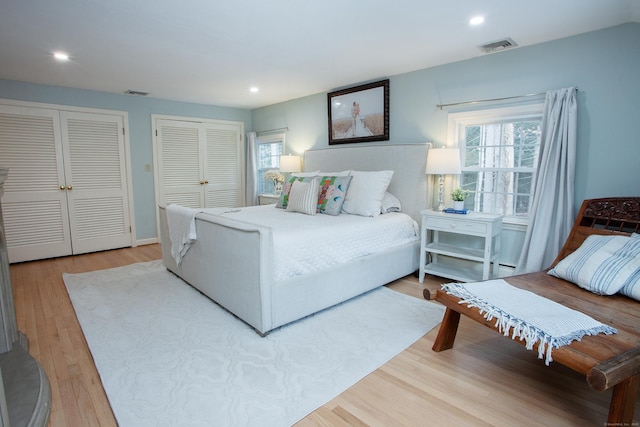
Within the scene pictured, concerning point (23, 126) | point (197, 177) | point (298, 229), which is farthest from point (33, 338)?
point (197, 177)

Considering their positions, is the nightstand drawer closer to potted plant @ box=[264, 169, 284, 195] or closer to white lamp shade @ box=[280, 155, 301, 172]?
white lamp shade @ box=[280, 155, 301, 172]

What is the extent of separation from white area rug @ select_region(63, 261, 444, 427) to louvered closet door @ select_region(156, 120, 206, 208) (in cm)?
231

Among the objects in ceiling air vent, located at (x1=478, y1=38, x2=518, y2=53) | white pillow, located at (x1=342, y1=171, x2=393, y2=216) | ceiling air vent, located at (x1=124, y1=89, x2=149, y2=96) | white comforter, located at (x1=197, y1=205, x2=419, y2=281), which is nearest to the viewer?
white comforter, located at (x1=197, y1=205, x2=419, y2=281)

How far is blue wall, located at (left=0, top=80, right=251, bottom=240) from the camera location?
4297 mm

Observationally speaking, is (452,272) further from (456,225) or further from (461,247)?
(456,225)

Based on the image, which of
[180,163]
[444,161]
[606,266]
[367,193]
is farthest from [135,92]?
[606,266]

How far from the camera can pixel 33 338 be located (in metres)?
2.33

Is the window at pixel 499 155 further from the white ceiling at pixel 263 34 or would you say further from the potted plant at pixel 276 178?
the potted plant at pixel 276 178

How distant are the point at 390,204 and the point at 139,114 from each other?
382cm

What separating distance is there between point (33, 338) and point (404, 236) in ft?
10.2

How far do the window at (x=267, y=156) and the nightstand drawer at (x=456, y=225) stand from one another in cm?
310

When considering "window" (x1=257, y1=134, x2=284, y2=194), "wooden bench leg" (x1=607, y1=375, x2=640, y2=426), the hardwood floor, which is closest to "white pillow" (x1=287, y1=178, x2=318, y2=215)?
the hardwood floor

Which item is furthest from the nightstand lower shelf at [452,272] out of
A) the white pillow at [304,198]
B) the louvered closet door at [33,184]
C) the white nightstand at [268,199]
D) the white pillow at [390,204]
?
the louvered closet door at [33,184]

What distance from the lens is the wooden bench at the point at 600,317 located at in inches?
53.0
